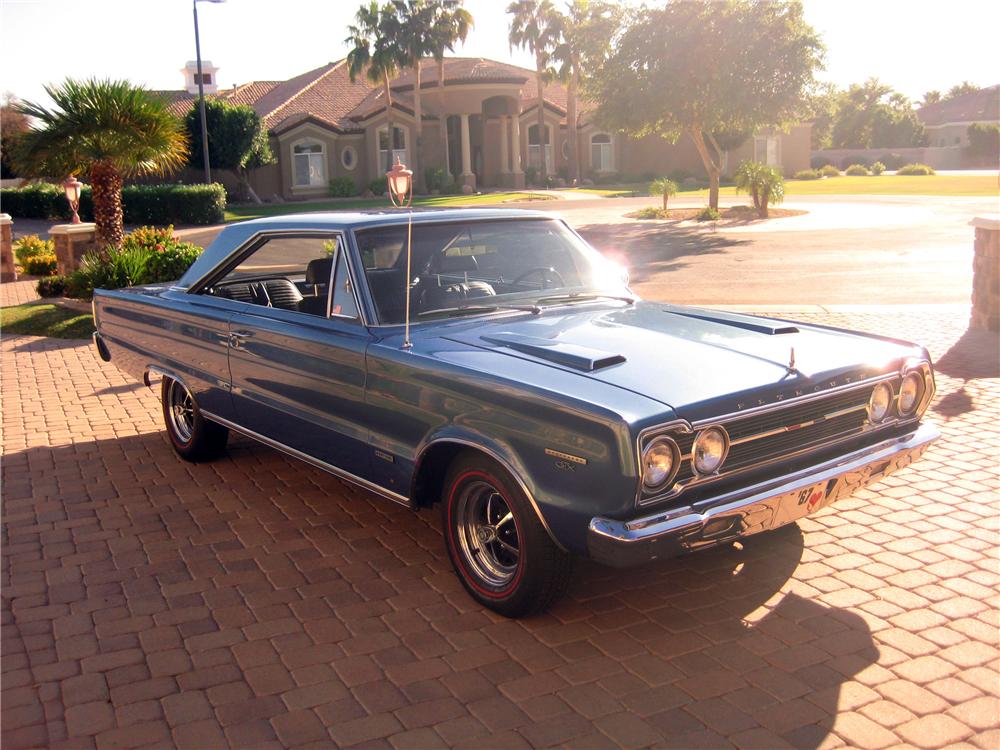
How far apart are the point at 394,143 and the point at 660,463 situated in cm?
4755

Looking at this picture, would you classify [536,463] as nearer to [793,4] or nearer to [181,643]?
[181,643]

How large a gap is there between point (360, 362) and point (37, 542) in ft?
A: 7.06

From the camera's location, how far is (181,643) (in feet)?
12.9

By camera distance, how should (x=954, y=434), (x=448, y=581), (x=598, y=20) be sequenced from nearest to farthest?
1. (x=448, y=581)
2. (x=954, y=434)
3. (x=598, y=20)

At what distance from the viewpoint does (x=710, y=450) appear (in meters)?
3.64

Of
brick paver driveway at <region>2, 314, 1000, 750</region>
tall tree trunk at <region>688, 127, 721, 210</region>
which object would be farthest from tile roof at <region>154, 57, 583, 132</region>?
brick paver driveway at <region>2, 314, 1000, 750</region>

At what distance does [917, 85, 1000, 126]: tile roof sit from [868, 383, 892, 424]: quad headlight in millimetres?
87433

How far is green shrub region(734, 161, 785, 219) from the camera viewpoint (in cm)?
2848

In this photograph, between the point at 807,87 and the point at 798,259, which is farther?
the point at 807,87

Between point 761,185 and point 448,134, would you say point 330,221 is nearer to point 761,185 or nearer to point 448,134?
point 761,185

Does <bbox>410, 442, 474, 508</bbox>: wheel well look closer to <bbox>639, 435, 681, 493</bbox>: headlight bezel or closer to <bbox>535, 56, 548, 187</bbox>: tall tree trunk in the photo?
<bbox>639, 435, 681, 493</bbox>: headlight bezel

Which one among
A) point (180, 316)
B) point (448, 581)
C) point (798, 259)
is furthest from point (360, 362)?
point (798, 259)

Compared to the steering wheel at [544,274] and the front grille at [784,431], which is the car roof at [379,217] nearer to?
the steering wheel at [544,274]

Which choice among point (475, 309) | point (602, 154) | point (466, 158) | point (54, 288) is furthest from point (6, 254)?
point (602, 154)
